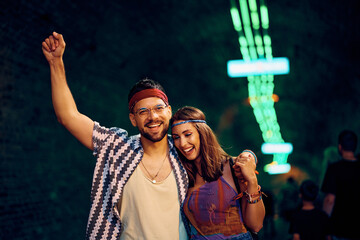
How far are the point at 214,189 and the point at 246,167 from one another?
1.02 feet

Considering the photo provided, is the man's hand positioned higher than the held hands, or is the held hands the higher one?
the man's hand

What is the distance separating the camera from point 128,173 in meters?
2.54

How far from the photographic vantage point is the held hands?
8.13 ft

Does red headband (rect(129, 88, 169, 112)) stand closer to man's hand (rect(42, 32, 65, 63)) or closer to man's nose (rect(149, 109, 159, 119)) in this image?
man's nose (rect(149, 109, 159, 119))

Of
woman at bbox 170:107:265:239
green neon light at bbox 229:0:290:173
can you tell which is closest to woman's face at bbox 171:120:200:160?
woman at bbox 170:107:265:239

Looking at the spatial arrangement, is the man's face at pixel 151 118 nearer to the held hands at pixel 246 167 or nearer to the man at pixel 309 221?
the held hands at pixel 246 167

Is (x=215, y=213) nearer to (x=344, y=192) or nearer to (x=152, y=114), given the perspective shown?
(x=152, y=114)

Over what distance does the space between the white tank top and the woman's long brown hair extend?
293mm

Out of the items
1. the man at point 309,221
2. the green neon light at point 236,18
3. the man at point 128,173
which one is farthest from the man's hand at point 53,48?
the green neon light at point 236,18

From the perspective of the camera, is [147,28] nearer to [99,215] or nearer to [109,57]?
[109,57]

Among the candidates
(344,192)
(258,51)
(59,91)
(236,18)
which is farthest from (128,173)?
(258,51)

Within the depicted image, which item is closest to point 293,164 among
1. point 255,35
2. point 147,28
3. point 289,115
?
point 289,115

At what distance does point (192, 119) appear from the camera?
284cm

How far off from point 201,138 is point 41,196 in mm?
3603
